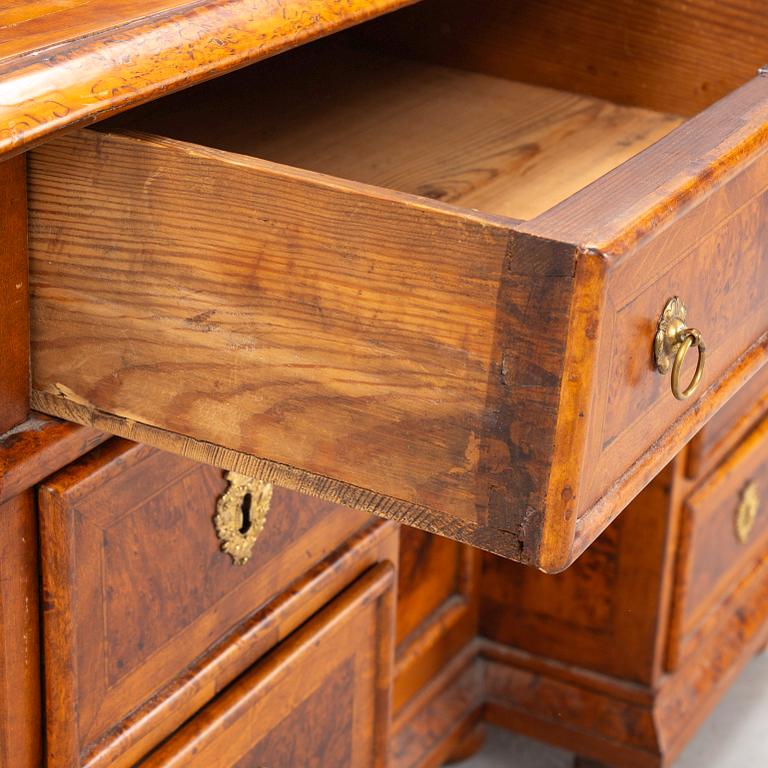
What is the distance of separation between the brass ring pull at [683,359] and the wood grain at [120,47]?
0.81 ft

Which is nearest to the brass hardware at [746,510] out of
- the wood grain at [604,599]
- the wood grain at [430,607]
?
the wood grain at [604,599]

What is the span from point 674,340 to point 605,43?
0.53 meters

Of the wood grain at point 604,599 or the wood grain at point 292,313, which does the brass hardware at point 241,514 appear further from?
the wood grain at point 604,599

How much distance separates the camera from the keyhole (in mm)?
898

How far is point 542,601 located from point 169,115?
2.44ft

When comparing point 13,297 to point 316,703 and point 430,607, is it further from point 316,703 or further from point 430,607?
point 430,607

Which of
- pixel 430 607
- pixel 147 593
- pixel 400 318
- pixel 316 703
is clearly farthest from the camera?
pixel 430 607

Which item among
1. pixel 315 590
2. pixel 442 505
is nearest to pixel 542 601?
pixel 315 590

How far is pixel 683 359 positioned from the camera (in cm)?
69

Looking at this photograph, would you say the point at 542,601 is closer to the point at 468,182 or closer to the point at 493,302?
the point at 468,182

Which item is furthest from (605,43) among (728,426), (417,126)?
(728,426)

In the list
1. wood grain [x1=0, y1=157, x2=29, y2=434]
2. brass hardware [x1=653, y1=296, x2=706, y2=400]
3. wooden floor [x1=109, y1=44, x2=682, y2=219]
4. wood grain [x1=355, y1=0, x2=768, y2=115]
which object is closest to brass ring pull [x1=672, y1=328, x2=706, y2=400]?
brass hardware [x1=653, y1=296, x2=706, y2=400]

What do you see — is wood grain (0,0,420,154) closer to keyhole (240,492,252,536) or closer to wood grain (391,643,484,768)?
keyhole (240,492,252,536)

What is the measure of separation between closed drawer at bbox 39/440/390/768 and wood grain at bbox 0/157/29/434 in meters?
0.05
